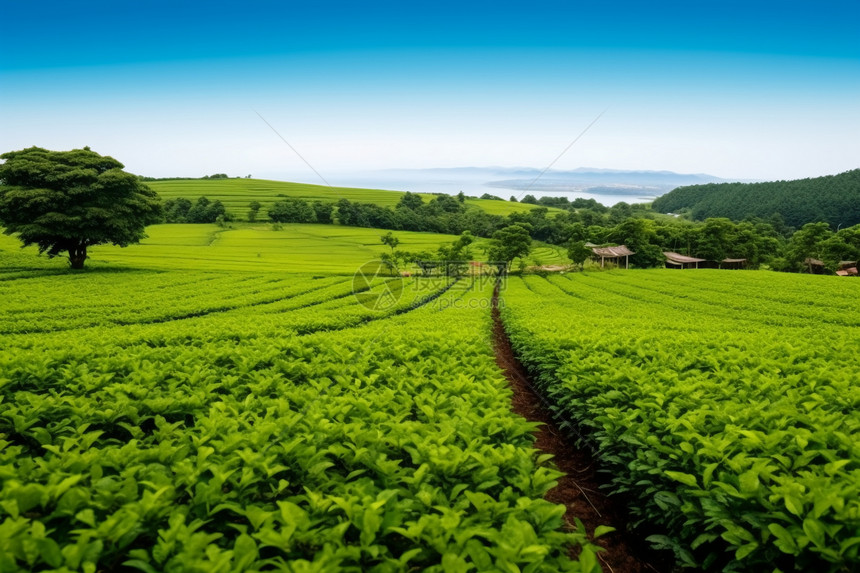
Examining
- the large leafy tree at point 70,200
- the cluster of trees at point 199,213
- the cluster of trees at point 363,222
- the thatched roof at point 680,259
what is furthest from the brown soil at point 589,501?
the cluster of trees at point 199,213

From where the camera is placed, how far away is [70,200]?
86.5ft

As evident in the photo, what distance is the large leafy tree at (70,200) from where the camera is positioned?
82.5 feet

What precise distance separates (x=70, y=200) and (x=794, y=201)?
148 metres

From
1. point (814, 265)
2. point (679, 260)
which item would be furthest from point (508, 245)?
point (814, 265)

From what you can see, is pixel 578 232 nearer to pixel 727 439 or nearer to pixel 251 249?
pixel 251 249

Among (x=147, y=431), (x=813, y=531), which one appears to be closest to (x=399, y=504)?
(x=813, y=531)

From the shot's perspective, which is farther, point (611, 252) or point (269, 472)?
point (611, 252)

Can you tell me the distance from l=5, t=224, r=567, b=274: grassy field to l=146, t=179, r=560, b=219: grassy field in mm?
17232

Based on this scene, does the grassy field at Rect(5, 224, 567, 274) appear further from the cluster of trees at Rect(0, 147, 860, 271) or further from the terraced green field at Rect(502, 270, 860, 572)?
the terraced green field at Rect(502, 270, 860, 572)

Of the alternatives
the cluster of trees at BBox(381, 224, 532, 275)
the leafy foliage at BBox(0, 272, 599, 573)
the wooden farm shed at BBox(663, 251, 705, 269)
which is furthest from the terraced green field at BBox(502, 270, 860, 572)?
the wooden farm shed at BBox(663, 251, 705, 269)

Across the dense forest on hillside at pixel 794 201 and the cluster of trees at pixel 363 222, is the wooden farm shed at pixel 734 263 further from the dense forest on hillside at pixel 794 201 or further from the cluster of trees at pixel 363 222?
the dense forest on hillside at pixel 794 201

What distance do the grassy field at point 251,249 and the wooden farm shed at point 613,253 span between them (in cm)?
523

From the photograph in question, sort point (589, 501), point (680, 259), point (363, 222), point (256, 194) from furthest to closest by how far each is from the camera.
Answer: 1. point (256, 194)
2. point (680, 259)
3. point (363, 222)
4. point (589, 501)

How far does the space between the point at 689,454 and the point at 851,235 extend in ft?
246
